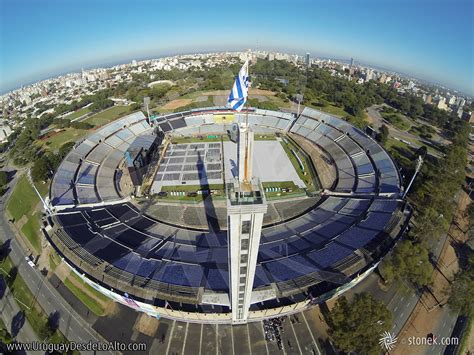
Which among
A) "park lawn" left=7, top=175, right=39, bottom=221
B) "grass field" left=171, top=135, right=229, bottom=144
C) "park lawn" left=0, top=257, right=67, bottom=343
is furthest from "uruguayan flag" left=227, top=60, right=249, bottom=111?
"grass field" left=171, top=135, right=229, bottom=144

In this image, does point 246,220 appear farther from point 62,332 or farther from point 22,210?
point 22,210

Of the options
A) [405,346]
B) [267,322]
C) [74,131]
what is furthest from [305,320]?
[74,131]

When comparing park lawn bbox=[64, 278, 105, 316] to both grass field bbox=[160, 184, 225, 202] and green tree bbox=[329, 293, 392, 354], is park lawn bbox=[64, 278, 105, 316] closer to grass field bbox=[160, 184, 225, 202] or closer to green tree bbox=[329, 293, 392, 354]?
grass field bbox=[160, 184, 225, 202]

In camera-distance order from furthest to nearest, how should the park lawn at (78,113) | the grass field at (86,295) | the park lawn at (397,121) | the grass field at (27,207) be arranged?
the park lawn at (78,113), the park lawn at (397,121), the grass field at (27,207), the grass field at (86,295)

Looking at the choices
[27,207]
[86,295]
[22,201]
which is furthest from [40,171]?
[86,295]

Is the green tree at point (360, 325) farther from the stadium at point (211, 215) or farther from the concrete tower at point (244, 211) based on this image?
the concrete tower at point (244, 211)

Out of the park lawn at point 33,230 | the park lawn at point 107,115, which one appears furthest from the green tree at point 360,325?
the park lawn at point 107,115
